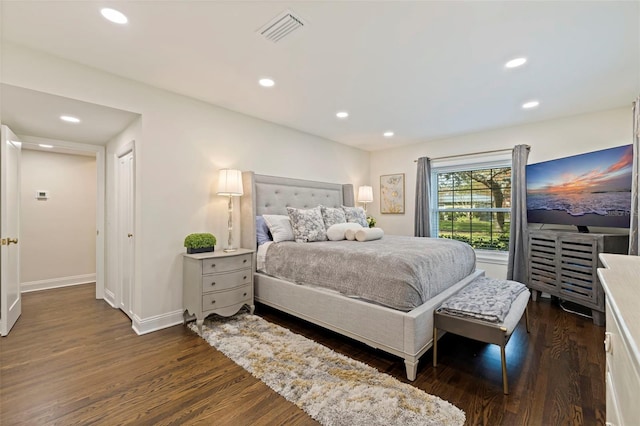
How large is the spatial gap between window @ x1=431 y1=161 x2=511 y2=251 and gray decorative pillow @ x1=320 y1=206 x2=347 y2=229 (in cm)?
213

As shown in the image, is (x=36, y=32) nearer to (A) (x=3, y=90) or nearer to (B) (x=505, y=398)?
(A) (x=3, y=90)

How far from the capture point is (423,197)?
16.2 ft

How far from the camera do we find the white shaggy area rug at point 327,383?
5.34 feet

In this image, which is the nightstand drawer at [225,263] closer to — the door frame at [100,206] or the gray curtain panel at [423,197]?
the door frame at [100,206]

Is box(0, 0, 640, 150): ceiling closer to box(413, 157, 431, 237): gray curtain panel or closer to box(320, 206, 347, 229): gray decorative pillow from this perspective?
box(320, 206, 347, 229): gray decorative pillow

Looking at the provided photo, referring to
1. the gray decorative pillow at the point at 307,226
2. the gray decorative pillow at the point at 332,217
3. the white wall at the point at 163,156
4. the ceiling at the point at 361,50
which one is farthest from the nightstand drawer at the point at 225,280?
the ceiling at the point at 361,50

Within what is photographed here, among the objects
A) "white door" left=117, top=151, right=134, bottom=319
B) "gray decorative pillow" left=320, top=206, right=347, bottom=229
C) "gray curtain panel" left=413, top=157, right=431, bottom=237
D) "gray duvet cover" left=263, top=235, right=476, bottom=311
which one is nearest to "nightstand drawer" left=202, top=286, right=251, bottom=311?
"gray duvet cover" left=263, top=235, right=476, bottom=311

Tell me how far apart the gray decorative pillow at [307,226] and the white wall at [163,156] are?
86 centimetres

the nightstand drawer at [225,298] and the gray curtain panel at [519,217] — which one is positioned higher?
the gray curtain panel at [519,217]

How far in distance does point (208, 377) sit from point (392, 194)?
14.4 feet

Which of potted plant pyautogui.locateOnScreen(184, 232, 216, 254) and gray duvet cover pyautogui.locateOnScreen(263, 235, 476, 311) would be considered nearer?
gray duvet cover pyautogui.locateOnScreen(263, 235, 476, 311)

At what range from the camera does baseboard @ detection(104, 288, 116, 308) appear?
3.51 metres

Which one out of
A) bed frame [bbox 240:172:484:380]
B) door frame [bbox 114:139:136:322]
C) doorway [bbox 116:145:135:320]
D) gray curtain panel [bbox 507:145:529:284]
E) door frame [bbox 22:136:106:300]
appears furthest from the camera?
gray curtain panel [bbox 507:145:529:284]

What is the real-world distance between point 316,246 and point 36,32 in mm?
2702
